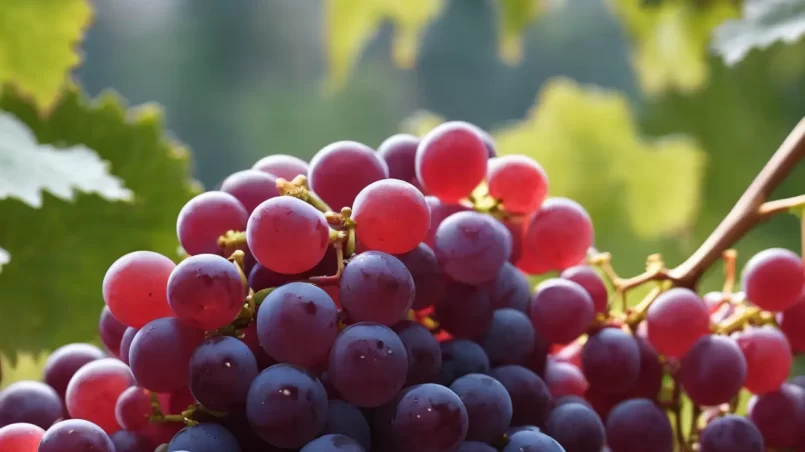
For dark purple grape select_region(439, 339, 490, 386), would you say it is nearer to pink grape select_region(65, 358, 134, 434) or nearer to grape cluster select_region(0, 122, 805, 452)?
grape cluster select_region(0, 122, 805, 452)

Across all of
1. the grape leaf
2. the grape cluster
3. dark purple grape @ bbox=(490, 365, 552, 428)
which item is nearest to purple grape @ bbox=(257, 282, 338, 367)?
the grape cluster

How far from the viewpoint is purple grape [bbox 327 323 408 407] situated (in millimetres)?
334

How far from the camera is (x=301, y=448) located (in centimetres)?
34

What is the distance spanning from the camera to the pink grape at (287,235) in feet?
1.16

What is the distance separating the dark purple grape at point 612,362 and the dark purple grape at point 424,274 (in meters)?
0.10

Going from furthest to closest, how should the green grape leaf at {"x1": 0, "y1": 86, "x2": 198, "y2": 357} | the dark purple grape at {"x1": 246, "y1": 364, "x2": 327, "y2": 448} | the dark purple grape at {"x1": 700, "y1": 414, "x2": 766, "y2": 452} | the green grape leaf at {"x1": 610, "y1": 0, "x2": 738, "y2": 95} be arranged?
1. the green grape leaf at {"x1": 610, "y1": 0, "x2": 738, "y2": 95}
2. the green grape leaf at {"x1": 0, "y1": 86, "x2": 198, "y2": 357}
3. the dark purple grape at {"x1": 700, "y1": 414, "x2": 766, "y2": 452}
4. the dark purple grape at {"x1": 246, "y1": 364, "x2": 327, "y2": 448}

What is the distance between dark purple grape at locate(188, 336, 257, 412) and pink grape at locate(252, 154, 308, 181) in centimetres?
13

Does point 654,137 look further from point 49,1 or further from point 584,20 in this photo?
point 584,20

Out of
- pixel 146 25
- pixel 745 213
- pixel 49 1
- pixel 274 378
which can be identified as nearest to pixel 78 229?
pixel 49 1

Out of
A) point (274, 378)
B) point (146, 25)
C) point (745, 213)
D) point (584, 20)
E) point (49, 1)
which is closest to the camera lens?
point (274, 378)

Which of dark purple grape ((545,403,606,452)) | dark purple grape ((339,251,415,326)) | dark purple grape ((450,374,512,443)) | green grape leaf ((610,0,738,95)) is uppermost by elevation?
green grape leaf ((610,0,738,95))

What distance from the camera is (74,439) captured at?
1.16 ft

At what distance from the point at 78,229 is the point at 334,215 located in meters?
0.28

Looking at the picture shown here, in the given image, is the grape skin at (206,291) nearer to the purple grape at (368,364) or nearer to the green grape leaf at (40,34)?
the purple grape at (368,364)
